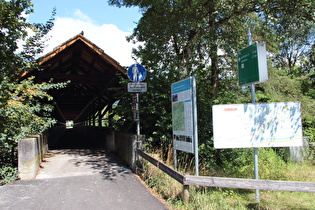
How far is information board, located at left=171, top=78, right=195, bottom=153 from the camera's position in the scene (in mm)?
4531

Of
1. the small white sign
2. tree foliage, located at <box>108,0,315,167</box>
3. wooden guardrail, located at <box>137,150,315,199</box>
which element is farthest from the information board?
tree foliage, located at <box>108,0,315,167</box>

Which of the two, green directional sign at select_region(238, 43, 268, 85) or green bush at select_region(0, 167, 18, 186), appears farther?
green bush at select_region(0, 167, 18, 186)

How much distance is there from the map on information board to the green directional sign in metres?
0.50

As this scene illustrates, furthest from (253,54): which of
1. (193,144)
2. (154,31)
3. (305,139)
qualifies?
(305,139)

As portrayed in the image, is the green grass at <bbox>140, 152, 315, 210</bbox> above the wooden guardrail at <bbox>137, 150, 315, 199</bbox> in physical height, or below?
below

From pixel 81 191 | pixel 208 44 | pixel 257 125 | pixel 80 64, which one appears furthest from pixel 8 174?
pixel 80 64

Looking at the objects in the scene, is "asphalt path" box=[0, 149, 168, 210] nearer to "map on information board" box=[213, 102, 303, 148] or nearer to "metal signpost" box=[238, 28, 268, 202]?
"map on information board" box=[213, 102, 303, 148]

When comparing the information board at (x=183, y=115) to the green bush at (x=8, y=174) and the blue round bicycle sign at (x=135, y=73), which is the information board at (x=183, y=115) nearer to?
the blue round bicycle sign at (x=135, y=73)

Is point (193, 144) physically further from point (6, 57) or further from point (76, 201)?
point (6, 57)

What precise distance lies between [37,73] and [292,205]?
360 inches

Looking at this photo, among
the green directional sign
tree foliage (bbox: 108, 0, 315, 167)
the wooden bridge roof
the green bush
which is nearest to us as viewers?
the green directional sign

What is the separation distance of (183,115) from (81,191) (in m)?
2.59

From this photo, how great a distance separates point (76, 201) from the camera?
4.31 m

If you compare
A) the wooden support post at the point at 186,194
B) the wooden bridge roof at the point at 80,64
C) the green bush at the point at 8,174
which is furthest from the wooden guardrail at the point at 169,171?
the wooden bridge roof at the point at 80,64
